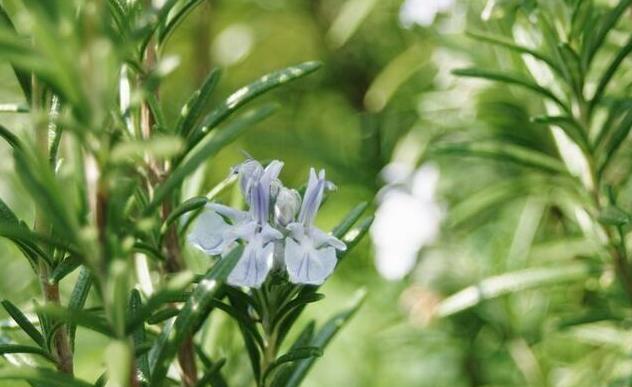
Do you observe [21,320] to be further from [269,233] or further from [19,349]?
[269,233]

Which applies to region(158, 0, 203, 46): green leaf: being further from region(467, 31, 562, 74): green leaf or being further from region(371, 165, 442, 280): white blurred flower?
region(371, 165, 442, 280): white blurred flower

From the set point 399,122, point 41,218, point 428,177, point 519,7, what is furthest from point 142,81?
point 399,122

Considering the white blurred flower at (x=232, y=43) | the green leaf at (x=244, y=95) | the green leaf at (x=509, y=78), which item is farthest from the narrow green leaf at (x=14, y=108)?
the white blurred flower at (x=232, y=43)

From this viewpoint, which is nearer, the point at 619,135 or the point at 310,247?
the point at 310,247

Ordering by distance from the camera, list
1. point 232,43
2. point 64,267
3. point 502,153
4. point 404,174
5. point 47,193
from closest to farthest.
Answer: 1. point 47,193
2. point 64,267
3. point 502,153
4. point 404,174
5. point 232,43

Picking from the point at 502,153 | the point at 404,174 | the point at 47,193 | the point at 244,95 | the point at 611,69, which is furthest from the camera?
the point at 404,174

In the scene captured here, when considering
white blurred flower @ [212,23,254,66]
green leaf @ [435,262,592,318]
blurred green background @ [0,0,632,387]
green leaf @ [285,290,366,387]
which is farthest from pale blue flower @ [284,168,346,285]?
white blurred flower @ [212,23,254,66]

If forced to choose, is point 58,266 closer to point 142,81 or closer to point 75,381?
point 75,381

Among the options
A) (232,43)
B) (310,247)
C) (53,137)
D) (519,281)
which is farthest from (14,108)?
(232,43)

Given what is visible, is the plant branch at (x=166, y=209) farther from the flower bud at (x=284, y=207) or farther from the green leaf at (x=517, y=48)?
the green leaf at (x=517, y=48)
